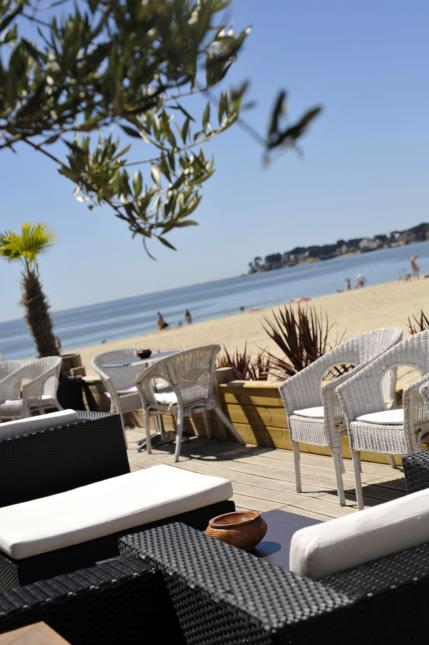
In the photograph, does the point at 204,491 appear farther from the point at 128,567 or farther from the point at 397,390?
the point at 397,390

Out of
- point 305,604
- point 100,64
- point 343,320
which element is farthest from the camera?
point 343,320

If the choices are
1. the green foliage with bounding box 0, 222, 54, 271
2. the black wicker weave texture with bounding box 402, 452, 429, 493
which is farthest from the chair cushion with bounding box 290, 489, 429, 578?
the green foliage with bounding box 0, 222, 54, 271

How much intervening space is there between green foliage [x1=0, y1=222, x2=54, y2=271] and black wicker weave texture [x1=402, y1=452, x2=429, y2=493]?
8390 mm

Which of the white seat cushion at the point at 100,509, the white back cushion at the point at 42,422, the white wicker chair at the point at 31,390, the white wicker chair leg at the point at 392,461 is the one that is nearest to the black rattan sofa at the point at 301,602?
the white seat cushion at the point at 100,509

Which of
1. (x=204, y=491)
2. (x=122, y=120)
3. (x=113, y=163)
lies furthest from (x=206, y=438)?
(x=122, y=120)

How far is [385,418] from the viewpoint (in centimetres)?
423

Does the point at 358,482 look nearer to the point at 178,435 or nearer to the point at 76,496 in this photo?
the point at 76,496

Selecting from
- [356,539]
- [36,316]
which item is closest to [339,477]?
[356,539]

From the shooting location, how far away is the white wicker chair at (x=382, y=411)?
13.2ft

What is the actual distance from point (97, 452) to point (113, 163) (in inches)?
116

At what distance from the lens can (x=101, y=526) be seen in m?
3.22

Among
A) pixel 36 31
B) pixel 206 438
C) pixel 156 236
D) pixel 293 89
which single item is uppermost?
pixel 36 31

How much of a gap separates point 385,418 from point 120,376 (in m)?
3.98

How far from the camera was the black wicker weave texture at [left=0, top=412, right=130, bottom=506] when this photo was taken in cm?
410
